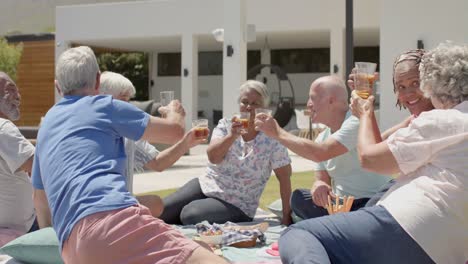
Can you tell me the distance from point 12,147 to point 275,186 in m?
5.48

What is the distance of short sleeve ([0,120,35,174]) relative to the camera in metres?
3.89

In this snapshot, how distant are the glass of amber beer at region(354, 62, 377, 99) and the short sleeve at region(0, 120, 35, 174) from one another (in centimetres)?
197

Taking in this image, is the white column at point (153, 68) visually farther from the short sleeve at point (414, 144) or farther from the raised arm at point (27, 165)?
the short sleeve at point (414, 144)

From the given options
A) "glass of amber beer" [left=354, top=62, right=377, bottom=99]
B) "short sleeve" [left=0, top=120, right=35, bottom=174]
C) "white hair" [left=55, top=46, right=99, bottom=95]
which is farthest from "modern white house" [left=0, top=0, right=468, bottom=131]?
"white hair" [left=55, top=46, right=99, bottom=95]

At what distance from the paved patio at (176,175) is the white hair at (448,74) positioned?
640 centimetres

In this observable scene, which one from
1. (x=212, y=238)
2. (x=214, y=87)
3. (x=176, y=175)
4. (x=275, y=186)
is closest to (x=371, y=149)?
(x=212, y=238)

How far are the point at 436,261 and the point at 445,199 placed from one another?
0.85 feet

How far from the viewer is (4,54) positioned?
24688mm

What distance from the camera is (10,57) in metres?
24.7

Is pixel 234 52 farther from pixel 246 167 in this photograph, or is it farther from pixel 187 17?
pixel 246 167

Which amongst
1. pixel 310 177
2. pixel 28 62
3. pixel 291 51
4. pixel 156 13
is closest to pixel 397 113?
pixel 310 177

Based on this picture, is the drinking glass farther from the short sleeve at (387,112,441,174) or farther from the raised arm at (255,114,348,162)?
the short sleeve at (387,112,441,174)

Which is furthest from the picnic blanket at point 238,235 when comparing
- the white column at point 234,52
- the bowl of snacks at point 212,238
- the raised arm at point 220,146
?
the white column at point 234,52

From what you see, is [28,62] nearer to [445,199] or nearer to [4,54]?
[4,54]
